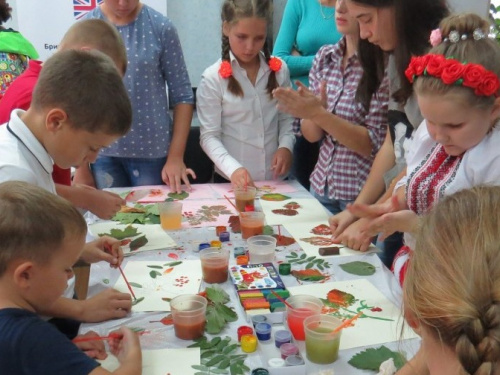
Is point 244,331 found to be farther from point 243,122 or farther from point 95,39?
point 243,122

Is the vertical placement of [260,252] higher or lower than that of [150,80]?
lower

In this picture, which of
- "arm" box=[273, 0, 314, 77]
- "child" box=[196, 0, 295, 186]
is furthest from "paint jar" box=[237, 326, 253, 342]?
"arm" box=[273, 0, 314, 77]

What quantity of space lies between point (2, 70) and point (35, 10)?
1.19m

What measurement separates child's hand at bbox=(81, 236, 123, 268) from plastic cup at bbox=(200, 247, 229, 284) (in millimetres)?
279

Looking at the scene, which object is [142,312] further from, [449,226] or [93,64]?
[449,226]

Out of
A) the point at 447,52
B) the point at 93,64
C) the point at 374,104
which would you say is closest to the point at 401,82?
the point at 374,104

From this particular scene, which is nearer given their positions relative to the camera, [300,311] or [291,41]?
[300,311]

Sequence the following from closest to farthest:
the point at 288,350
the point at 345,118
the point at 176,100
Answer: the point at 288,350 → the point at 345,118 → the point at 176,100

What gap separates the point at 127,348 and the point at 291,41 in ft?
7.20

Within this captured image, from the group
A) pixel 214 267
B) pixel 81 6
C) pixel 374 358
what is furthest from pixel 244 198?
pixel 81 6

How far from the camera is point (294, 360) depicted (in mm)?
1093

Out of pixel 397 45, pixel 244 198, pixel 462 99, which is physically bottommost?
pixel 244 198

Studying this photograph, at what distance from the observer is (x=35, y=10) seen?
3.82 m

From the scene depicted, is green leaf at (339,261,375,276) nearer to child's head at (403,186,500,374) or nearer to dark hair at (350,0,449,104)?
dark hair at (350,0,449,104)
